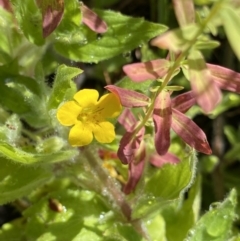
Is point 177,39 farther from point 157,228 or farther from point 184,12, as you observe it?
point 157,228

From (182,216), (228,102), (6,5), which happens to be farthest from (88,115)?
(228,102)

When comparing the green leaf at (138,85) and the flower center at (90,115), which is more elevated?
the flower center at (90,115)

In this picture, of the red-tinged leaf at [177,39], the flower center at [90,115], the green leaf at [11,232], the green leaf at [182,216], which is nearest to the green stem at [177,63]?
the red-tinged leaf at [177,39]

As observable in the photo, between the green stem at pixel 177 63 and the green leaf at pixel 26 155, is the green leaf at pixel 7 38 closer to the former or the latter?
the green leaf at pixel 26 155

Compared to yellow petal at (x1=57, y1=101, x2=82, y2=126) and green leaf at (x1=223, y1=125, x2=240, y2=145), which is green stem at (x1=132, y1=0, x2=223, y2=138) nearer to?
yellow petal at (x1=57, y1=101, x2=82, y2=126)

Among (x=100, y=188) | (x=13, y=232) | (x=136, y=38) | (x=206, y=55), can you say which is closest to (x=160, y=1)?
(x=206, y=55)
